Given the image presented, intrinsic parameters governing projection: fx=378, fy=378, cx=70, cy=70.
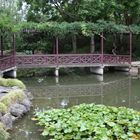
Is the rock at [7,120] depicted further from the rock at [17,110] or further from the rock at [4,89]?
the rock at [4,89]

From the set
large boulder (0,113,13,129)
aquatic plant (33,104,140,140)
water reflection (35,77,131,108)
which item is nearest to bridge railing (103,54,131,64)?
water reflection (35,77,131,108)

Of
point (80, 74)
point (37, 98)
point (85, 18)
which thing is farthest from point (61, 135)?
point (85, 18)

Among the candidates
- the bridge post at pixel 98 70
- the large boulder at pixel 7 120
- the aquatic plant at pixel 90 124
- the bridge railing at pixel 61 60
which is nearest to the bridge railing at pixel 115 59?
the bridge railing at pixel 61 60

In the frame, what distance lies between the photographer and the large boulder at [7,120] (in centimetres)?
1095

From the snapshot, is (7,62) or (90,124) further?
(7,62)

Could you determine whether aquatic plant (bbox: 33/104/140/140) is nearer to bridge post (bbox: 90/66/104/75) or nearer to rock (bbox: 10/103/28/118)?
rock (bbox: 10/103/28/118)

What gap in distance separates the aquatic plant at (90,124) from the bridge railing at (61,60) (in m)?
11.1

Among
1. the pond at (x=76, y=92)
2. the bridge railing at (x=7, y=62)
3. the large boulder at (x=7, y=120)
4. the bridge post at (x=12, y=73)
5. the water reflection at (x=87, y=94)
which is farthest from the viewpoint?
the bridge post at (x=12, y=73)

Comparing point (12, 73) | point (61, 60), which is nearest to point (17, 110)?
point (12, 73)

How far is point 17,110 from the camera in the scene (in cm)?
1257

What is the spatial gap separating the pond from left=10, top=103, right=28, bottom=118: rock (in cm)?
22

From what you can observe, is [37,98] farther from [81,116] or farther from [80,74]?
[80,74]

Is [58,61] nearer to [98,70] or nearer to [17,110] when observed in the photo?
[98,70]

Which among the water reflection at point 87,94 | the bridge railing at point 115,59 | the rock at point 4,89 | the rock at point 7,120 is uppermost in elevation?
the bridge railing at point 115,59
